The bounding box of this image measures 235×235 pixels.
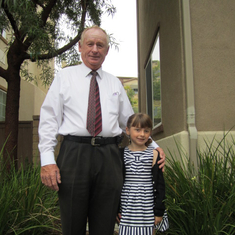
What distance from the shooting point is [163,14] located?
5.29 meters

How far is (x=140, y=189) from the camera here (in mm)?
2109

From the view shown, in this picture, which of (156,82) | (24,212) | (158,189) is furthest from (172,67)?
(24,212)

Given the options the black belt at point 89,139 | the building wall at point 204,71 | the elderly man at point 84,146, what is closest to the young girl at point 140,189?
the elderly man at point 84,146

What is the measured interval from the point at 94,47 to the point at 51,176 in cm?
98

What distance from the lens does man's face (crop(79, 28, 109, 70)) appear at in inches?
81.7

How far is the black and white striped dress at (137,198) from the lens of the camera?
6.81ft

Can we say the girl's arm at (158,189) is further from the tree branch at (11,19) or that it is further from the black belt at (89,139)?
the tree branch at (11,19)

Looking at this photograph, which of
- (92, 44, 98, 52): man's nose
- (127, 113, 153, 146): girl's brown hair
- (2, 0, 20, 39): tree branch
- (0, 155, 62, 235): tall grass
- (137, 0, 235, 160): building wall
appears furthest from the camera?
(2, 0, 20, 39): tree branch

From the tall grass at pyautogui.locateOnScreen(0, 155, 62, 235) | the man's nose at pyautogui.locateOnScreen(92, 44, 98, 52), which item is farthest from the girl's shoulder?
the tall grass at pyautogui.locateOnScreen(0, 155, 62, 235)

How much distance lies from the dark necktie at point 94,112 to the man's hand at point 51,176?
354mm

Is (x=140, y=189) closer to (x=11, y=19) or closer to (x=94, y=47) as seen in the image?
(x=94, y=47)

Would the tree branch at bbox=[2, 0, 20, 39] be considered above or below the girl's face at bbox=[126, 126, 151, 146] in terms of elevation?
above

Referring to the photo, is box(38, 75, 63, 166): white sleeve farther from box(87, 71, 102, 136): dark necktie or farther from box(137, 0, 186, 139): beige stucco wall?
box(137, 0, 186, 139): beige stucco wall

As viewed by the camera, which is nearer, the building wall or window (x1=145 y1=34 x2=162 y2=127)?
the building wall
